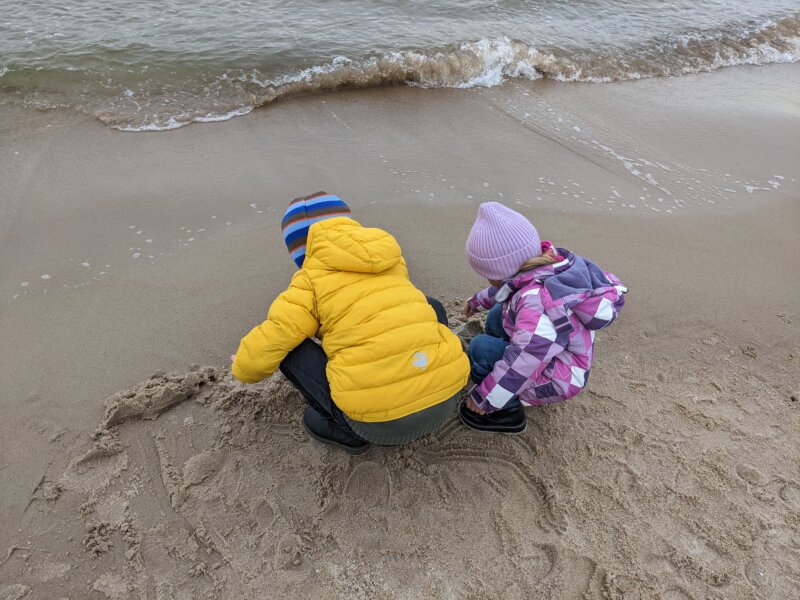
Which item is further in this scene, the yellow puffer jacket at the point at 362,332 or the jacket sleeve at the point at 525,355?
the jacket sleeve at the point at 525,355

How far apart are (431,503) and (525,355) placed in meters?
0.76

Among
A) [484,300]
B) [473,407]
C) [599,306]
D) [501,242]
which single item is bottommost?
[473,407]

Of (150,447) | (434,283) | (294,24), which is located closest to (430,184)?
(434,283)

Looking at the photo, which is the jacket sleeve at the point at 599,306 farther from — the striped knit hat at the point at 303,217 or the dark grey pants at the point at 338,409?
the striped knit hat at the point at 303,217

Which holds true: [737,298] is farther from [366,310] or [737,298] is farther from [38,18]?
[38,18]

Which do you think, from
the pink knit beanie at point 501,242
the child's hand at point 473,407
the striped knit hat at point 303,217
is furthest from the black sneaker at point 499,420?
the striped knit hat at point 303,217

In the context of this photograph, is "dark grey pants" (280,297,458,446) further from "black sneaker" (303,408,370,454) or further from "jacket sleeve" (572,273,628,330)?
"jacket sleeve" (572,273,628,330)

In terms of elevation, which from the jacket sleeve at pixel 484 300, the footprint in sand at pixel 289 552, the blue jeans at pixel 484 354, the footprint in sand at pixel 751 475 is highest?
the jacket sleeve at pixel 484 300

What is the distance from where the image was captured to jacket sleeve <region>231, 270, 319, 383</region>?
2.03 meters

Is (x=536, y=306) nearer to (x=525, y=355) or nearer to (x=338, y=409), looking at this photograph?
(x=525, y=355)

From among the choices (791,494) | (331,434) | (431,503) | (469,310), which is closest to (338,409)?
(331,434)

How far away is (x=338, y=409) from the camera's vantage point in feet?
7.13

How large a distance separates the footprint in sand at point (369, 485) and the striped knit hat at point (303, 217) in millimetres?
966

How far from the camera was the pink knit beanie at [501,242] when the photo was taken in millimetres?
2133
